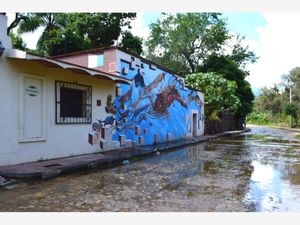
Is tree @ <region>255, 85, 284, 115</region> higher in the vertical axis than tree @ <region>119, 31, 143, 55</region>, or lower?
lower

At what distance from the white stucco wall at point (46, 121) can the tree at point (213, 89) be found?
1745cm

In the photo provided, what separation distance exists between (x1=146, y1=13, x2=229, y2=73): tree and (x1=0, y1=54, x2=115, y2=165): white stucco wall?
30332 mm

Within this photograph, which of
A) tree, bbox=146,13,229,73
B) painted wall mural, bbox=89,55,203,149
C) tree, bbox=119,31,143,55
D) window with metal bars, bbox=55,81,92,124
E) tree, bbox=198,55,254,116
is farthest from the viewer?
tree, bbox=146,13,229,73

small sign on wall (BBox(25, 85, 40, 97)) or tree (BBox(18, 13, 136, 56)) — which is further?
tree (BBox(18, 13, 136, 56))

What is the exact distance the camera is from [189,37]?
4028 centimetres

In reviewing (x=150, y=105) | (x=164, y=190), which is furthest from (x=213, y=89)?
(x=164, y=190)

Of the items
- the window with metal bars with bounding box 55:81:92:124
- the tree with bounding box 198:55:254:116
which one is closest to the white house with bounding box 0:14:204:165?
the window with metal bars with bounding box 55:81:92:124

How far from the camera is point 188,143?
57.0 ft

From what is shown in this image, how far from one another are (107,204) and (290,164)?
25.1 ft

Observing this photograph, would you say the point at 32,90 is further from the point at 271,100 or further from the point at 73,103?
the point at 271,100

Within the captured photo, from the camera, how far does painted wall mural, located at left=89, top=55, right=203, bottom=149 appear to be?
12.4 meters

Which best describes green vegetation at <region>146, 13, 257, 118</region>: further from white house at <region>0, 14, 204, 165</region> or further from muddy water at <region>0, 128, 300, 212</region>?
muddy water at <region>0, 128, 300, 212</region>

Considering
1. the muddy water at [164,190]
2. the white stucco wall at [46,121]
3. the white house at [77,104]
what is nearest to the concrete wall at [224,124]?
the white house at [77,104]

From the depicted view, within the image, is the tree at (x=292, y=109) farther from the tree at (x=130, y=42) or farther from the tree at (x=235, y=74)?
the tree at (x=130, y=42)
